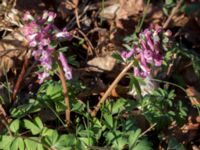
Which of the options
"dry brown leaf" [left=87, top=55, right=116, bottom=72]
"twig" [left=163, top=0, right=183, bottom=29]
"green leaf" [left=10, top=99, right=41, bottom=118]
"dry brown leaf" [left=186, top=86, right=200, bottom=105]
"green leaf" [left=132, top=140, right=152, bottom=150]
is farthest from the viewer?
"twig" [left=163, top=0, right=183, bottom=29]

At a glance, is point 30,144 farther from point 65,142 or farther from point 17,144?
point 65,142

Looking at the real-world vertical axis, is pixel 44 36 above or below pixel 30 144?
above

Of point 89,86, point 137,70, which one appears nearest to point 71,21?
point 89,86

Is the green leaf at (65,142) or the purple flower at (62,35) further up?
the purple flower at (62,35)

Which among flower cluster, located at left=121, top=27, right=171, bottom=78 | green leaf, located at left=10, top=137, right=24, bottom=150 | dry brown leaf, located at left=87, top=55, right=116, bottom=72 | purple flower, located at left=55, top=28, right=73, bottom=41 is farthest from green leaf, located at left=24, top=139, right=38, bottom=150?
dry brown leaf, located at left=87, top=55, right=116, bottom=72

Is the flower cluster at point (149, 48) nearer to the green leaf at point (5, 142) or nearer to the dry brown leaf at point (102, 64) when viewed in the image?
the green leaf at point (5, 142)

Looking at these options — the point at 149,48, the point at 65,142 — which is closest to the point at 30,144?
the point at 65,142

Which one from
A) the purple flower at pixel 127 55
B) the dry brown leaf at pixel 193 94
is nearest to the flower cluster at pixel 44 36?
the purple flower at pixel 127 55

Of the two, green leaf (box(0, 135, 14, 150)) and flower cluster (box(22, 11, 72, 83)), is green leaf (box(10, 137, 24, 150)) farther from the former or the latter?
flower cluster (box(22, 11, 72, 83))
